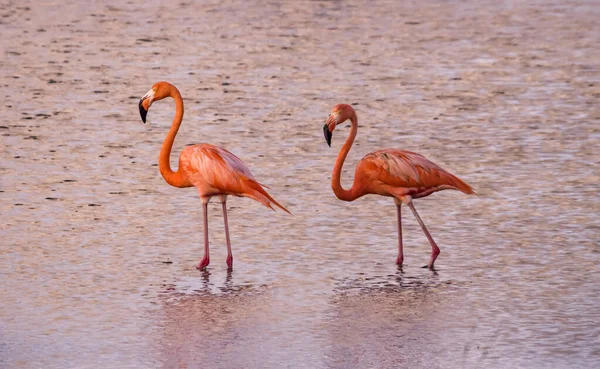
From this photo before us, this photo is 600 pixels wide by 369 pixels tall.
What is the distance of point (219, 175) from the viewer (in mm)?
8914

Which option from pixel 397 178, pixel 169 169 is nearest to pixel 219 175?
pixel 169 169

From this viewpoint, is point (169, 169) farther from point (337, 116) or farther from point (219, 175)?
point (337, 116)

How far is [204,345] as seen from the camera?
7.00 m

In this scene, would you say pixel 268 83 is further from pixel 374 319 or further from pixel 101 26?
A: pixel 374 319

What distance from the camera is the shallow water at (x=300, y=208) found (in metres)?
7.18

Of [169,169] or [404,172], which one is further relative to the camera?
[169,169]

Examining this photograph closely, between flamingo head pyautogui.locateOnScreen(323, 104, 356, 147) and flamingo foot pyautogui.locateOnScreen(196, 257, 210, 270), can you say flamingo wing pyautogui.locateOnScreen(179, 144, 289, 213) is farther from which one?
flamingo head pyautogui.locateOnScreen(323, 104, 356, 147)

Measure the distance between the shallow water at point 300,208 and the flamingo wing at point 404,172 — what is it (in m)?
0.47

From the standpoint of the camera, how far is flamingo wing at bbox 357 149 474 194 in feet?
29.4

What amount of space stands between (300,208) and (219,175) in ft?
4.89

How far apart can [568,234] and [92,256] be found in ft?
10.6

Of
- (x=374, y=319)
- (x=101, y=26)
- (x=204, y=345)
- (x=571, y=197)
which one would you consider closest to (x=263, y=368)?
(x=204, y=345)

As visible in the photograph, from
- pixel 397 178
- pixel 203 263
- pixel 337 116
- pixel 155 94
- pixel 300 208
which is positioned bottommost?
pixel 203 263

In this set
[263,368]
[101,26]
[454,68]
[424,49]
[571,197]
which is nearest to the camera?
[263,368]
